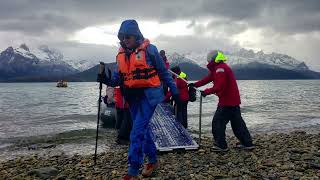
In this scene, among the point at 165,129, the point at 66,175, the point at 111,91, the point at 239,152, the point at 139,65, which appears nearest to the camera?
the point at 139,65

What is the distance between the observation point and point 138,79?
22.4ft

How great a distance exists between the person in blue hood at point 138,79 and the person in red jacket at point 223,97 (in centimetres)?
270

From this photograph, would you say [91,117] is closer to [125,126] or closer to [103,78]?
[125,126]

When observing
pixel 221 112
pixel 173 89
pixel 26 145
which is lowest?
pixel 26 145

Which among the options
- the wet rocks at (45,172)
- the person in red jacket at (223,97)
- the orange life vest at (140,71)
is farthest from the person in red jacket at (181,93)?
the orange life vest at (140,71)

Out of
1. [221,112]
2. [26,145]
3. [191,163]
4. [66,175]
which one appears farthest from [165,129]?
[26,145]

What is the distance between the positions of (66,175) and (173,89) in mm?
3020

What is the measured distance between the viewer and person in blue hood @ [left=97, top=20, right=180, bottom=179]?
6.83 metres

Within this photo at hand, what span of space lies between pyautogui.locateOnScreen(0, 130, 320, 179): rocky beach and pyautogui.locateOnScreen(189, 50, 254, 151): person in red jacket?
0.40 metres

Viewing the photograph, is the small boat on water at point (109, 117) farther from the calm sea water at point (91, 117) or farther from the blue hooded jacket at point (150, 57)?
the blue hooded jacket at point (150, 57)

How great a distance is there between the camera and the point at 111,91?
16.6 meters

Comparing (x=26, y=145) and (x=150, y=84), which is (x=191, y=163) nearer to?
(x=150, y=84)

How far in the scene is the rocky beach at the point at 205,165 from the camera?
760cm

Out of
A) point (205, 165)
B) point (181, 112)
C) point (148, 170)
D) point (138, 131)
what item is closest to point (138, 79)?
point (138, 131)
